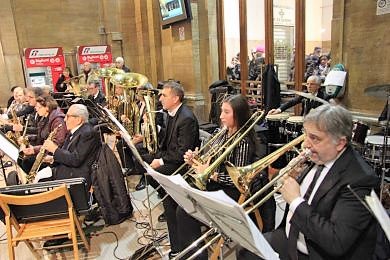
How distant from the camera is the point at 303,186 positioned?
75.0 inches

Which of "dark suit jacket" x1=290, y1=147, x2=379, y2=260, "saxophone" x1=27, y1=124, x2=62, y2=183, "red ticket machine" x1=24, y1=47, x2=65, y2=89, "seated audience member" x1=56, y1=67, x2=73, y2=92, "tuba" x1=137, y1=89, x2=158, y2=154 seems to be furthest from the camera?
"red ticket machine" x1=24, y1=47, x2=65, y2=89

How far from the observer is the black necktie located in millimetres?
1824

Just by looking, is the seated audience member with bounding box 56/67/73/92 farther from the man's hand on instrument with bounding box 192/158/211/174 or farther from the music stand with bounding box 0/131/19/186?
the man's hand on instrument with bounding box 192/158/211/174

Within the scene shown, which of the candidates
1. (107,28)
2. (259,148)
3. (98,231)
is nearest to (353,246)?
(259,148)

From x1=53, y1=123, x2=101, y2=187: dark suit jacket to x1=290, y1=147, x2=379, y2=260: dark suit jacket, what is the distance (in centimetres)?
230

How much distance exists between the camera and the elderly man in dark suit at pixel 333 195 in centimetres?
160

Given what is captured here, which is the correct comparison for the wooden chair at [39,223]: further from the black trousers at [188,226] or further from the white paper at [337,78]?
the white paper at [337,78]

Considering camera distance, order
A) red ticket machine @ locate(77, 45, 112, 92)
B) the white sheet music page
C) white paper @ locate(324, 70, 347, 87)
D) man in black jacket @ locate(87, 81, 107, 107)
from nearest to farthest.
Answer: the white sheet music page
white paper @ locate(324, 70, 347, 87)
man in black jacket @ locate(87, 81, 107, 107)
red ticket machine @ locate(77, 45, 112, 92)

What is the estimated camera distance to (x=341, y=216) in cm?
160

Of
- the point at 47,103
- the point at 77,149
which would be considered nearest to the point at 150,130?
the point at 77,149

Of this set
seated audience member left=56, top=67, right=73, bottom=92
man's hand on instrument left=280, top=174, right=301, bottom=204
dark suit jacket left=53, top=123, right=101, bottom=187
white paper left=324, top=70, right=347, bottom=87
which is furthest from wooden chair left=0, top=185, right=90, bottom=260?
seated audience member left=56, top=67, right=73, bottom=92

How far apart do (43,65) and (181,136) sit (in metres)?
7.50

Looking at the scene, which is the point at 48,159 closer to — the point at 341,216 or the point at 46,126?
the point at 46,126

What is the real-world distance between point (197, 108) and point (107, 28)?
5.08 meters
